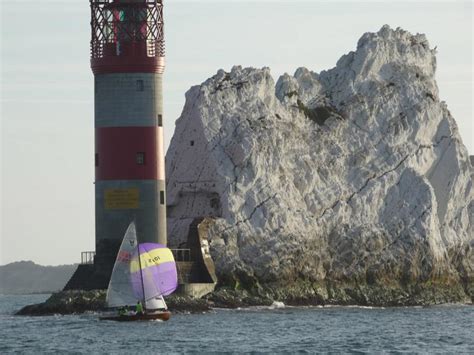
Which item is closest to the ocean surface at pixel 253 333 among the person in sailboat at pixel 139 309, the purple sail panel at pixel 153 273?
the person in sailboat at pixel 139 309

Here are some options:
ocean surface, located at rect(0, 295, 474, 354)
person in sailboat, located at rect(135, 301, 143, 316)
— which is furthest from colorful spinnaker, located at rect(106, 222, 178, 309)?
ocean surface, located at rect(0, 295, 474, 354)

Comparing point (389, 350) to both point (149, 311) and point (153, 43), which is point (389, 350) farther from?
point (153, 43)

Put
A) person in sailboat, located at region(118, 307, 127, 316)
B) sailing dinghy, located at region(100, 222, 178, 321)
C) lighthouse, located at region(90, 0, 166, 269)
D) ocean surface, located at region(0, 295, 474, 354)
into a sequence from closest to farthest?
ocean surface, located at region(0, 295, 474, 354) → person in sailboat, located at region(118, 307, 127, 316) → sailing dinghy, located at region(100, 222, 178, 321) → lighthouse, located at region(90, 0, 166, 269)

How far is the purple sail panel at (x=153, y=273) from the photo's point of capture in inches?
3059

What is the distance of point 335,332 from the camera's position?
74375 millimetres

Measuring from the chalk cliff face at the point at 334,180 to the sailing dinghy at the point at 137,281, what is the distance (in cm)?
1030

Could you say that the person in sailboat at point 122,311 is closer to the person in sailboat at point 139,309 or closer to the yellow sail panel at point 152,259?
the person in sailboat at point 139,309

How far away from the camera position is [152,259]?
257 feet

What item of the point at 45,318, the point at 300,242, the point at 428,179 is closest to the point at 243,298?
the point at 300,242

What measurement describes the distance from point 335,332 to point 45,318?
1537cm

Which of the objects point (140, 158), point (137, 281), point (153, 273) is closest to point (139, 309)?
point (137, 281)

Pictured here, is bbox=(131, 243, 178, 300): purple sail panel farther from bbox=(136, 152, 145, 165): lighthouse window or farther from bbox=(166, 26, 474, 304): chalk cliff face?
bbox=(166, 26, 474, 304): chalk cliff face

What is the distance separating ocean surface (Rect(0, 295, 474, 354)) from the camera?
67250 millimetres

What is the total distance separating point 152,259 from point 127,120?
920 centimetres
